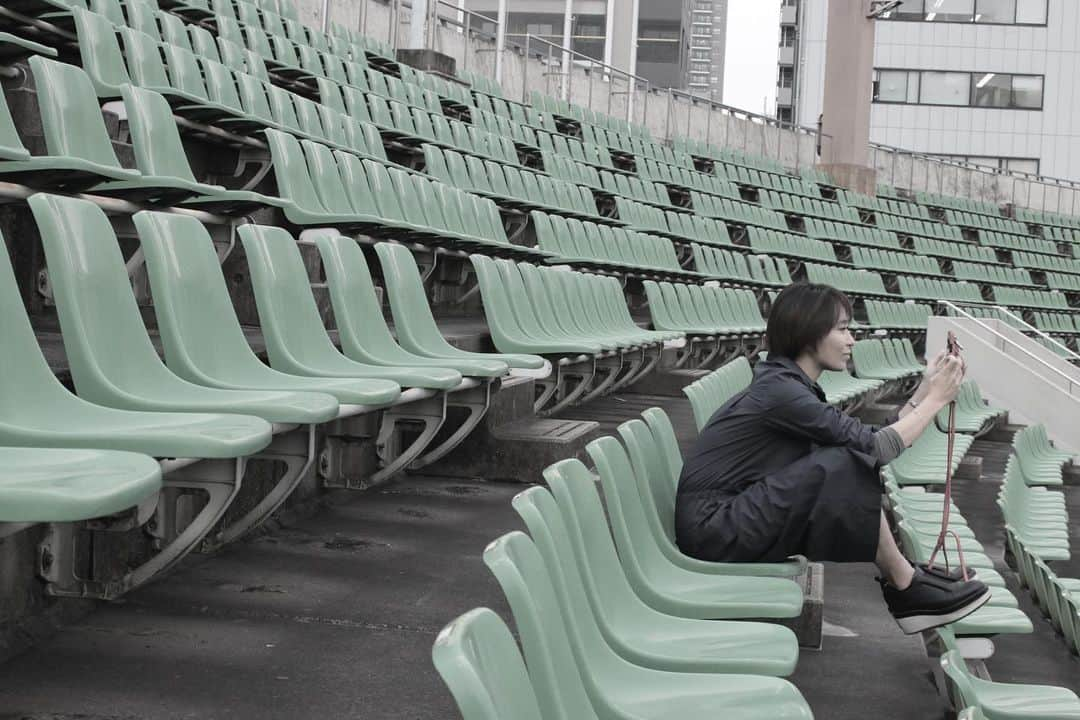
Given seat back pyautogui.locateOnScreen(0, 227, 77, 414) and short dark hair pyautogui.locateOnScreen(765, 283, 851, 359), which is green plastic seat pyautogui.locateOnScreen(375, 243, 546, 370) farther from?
seat back pyautogui.locateOnScreen(0, 227, 77, 414)

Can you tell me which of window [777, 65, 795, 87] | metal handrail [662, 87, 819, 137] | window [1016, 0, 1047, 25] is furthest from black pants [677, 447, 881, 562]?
window [777, 65, 795, 87]

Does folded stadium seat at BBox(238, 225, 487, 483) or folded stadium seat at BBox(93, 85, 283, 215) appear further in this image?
folded stadium seat at BBox(93, 85, 283, 215)

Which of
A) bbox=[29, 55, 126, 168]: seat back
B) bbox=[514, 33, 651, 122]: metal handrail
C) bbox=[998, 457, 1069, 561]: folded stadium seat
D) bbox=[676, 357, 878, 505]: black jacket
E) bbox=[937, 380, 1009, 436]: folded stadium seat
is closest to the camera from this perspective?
bbox=[676, 357, 878, 505]: black jacket

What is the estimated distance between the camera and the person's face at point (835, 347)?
2.37 metres

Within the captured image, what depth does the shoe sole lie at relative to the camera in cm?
228

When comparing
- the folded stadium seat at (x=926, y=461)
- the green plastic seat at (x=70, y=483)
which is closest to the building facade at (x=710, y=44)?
the folded stadium seat at (x=926, y=461)

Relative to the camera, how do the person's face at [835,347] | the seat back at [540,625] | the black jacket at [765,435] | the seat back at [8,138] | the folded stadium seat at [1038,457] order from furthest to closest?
the folded stadium seat at [1038,457]
the person's face at [835,347]
the black jacket at [765,435]
the seat back at [8,138]
the seat back at [540,625]

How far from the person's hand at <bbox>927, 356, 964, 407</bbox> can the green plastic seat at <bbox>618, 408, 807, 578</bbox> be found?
0.41m

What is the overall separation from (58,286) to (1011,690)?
5.92 ft

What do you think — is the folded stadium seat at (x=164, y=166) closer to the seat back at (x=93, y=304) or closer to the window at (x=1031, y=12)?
the seat back at (x=93, y=304)

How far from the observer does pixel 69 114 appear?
101 inches

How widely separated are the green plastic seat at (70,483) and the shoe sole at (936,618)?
1.58m

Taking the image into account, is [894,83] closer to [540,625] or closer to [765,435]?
[765,435]

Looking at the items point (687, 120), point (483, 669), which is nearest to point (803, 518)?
point (483, 669)
